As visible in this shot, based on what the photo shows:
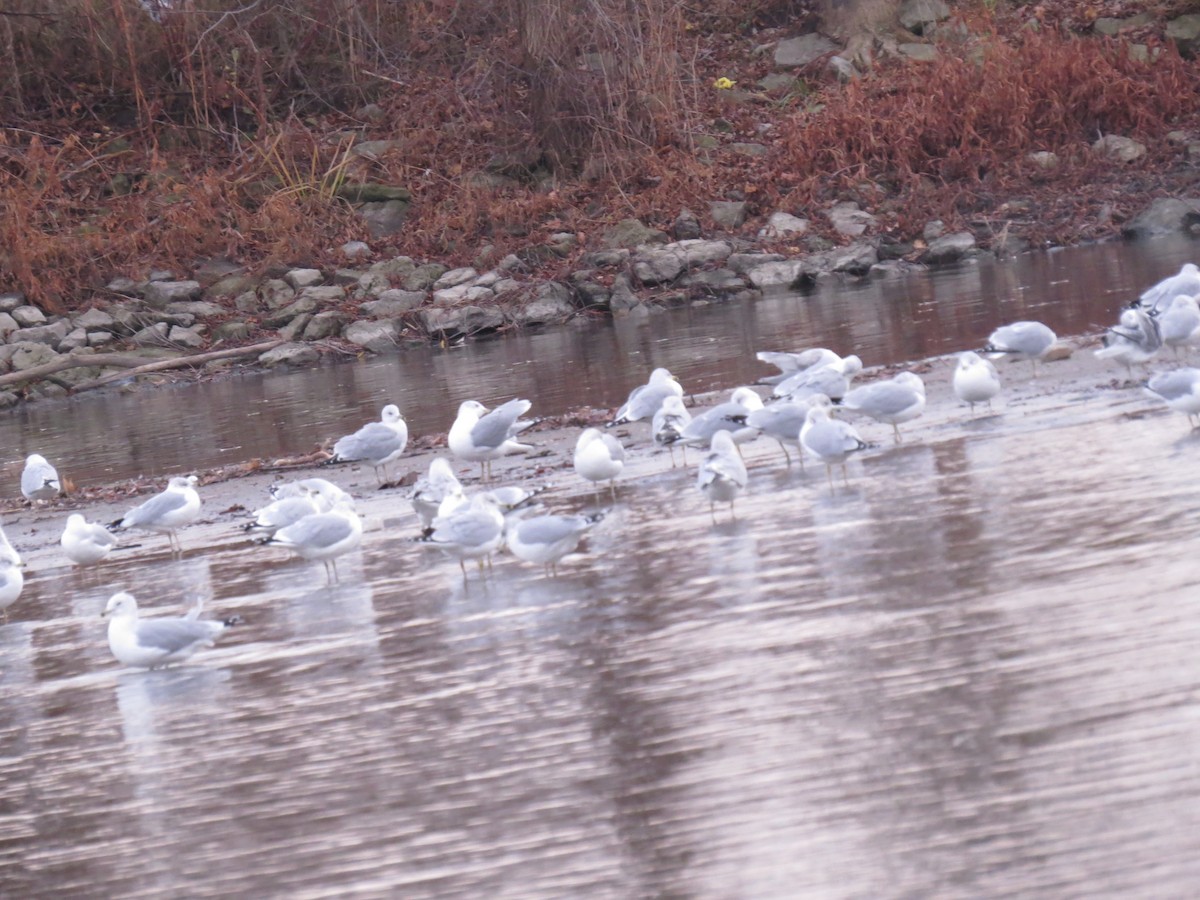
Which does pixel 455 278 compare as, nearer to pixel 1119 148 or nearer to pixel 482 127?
pixel 482 127

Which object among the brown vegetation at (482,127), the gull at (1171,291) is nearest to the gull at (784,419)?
the gull at (1171,291)

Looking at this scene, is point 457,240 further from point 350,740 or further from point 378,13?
point 350,740

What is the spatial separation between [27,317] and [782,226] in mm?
11642

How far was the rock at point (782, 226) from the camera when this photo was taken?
26.3 m

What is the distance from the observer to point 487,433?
37.4 feet

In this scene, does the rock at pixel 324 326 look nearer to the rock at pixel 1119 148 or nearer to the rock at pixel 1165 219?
the rock at pixel 1165 219

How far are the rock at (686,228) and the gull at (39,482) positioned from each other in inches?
561

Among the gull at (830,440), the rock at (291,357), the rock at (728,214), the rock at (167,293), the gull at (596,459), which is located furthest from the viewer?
the rock at (728,214)

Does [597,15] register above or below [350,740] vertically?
above

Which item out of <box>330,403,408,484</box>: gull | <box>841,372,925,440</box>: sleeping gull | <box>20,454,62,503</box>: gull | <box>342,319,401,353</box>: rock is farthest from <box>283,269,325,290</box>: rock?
<box>841,372,925,440</box>: sleeping gull

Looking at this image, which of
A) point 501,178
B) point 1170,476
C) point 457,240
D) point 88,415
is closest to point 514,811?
point 1170,476

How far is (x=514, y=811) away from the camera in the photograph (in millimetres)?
5188

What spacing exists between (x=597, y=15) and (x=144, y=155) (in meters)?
9.26

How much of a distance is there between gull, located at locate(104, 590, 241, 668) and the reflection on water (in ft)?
22.2
